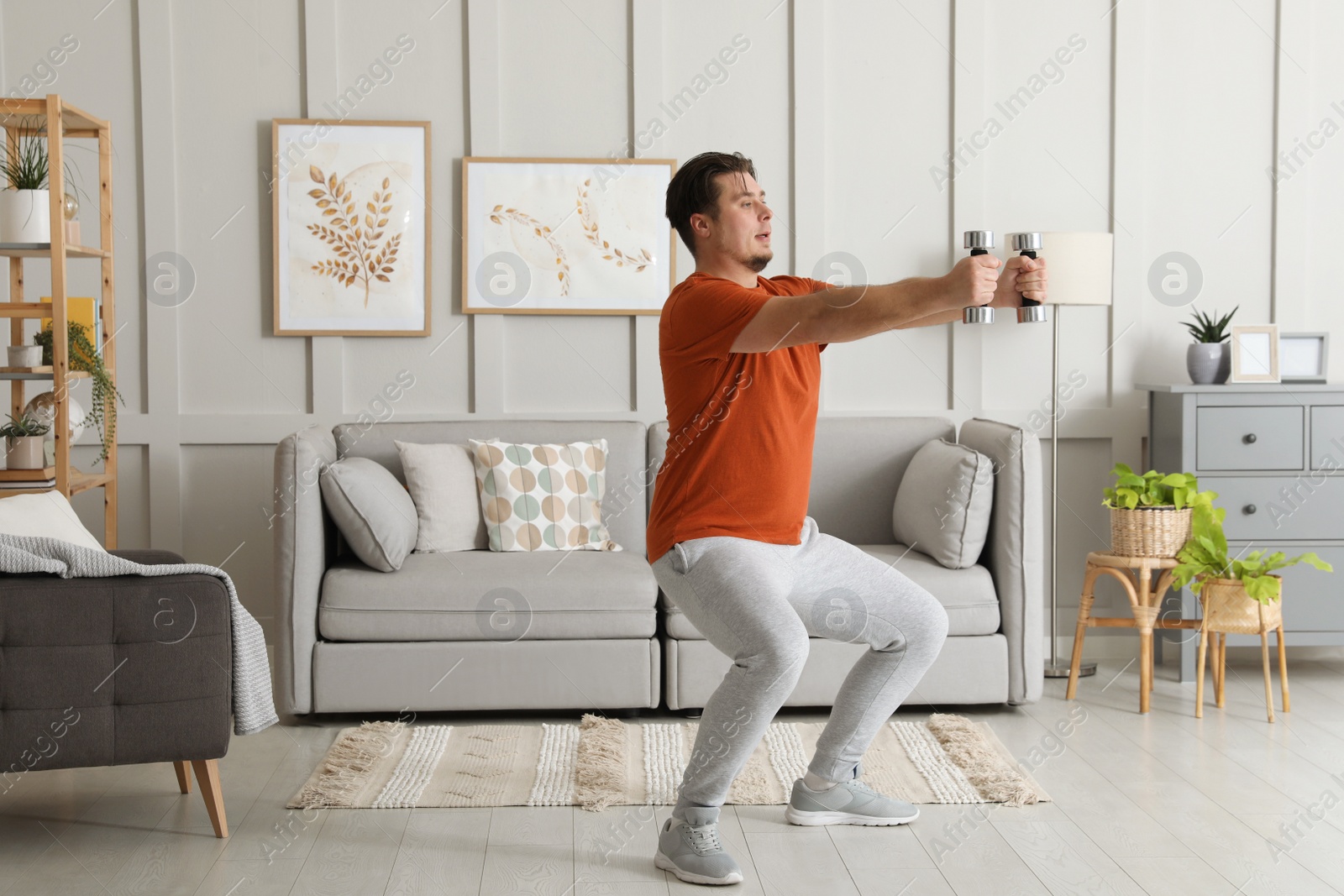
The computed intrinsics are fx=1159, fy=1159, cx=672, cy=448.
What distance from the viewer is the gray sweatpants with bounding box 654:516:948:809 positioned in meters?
2.12

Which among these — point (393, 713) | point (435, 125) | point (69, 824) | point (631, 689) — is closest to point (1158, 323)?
point (631, 689)

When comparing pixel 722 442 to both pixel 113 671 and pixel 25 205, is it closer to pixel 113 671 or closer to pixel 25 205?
pixel 113 671

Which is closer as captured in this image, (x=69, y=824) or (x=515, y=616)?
(x=69, y=824)

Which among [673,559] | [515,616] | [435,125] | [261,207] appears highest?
[435,125]

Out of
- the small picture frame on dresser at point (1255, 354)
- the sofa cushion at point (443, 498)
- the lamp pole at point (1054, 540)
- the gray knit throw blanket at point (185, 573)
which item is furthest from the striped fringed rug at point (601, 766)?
the small picture frame on dresser at point (1255, 354)

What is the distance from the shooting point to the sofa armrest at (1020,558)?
10.9 ft

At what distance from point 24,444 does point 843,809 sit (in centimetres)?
249

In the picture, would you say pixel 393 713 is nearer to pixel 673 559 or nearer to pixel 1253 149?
pixel 673 559

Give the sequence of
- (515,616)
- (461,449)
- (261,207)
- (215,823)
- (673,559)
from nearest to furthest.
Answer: (673,559), (215,823), (515,616), (461,449), (261,207)

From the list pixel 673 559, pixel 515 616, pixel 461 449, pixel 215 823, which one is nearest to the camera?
pixel 673 559

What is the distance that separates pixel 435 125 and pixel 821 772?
2.57 metres

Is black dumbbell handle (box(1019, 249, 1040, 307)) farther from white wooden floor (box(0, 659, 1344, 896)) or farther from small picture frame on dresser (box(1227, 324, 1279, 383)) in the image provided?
small picture frame on dresser (box(1227, 324, 1279, 383))

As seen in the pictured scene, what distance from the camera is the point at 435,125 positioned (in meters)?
3.94

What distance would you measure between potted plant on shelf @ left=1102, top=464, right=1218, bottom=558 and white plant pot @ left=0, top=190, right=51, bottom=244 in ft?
10.5
